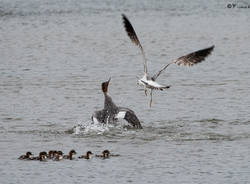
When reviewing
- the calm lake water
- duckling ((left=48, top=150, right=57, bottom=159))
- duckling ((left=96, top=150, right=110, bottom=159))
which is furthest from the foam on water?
duckling ((left=48, top=150, right=57, bottom=159))

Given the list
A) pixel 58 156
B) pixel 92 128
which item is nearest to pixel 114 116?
pixel 92 128

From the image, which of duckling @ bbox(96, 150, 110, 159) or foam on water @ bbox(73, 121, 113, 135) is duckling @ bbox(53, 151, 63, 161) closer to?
duckling @ bbox(96, 150, 110, 159)

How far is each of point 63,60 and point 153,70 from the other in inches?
189

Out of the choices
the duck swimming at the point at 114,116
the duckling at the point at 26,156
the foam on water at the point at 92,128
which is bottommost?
the duckling at the point at 26,156

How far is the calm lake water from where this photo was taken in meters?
14.9

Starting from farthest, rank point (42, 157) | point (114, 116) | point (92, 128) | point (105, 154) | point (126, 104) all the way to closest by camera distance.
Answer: point (126, 104)
point (92, 128)
point (114, 116)
point (105, 154)
point (42, 157)

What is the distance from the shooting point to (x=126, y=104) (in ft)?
73.6

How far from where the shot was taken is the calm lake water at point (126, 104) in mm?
14938

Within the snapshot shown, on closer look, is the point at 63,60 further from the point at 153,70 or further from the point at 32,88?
the point at 32,88

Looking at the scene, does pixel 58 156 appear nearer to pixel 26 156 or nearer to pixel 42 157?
pixel 42 157

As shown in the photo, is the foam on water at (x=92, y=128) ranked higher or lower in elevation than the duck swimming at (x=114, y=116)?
lower

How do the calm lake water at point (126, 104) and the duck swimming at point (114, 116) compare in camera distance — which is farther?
the duck swimming at point (114, 116)

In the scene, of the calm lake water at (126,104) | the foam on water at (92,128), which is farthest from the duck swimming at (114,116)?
the calm lake water at (126,104)

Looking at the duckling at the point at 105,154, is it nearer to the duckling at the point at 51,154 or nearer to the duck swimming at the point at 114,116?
the duckling at the point at 51,154
